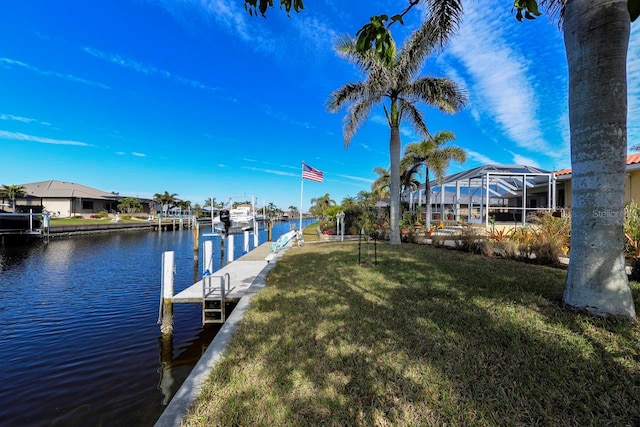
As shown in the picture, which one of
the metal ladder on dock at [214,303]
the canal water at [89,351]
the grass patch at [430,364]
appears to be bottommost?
the canal water at [89,351]

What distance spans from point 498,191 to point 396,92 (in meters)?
13.9

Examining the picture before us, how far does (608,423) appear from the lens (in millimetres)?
2135

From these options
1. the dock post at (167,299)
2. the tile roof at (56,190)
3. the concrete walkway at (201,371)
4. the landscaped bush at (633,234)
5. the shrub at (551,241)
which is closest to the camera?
the concrete walkway at (201,371)

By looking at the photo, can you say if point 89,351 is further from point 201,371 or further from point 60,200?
point 60,200

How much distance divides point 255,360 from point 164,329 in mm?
5221

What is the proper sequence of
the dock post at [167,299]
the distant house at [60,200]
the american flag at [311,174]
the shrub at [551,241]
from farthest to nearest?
1. the distant house at [60,200]
2. the american flag at [311,174]
3. the shrub at [551,241]
4. the dock post at [167,299]

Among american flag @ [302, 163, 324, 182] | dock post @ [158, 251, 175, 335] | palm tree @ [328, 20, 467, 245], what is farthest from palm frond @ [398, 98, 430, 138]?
dock post @ [158, 251, 175, 335]

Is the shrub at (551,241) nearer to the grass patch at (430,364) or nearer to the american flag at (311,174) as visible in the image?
the grass patch at (430,364)

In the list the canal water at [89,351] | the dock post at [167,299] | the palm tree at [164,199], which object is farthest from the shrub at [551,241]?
the palm tree at [164,199]

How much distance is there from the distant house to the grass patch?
59079 millimetres

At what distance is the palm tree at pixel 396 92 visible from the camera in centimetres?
1178

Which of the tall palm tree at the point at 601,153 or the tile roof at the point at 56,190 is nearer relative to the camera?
the tall palm tree at the point at 601,153

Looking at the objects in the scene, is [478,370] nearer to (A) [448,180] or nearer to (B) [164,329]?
(B) [164,329]

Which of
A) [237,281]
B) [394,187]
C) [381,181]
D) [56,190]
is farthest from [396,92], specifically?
[56,190]
